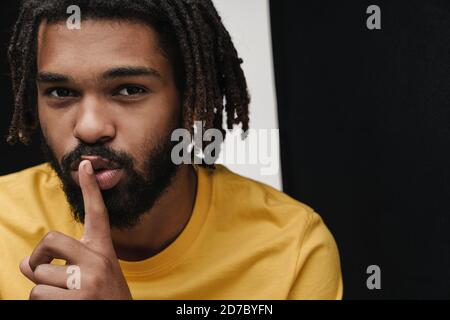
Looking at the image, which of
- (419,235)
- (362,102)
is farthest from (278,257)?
(362,102)

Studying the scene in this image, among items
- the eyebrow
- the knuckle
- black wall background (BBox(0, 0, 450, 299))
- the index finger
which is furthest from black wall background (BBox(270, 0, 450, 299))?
the knuckle

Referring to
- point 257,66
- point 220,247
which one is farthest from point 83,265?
point 257,66

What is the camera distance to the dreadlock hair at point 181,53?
156 centimetres

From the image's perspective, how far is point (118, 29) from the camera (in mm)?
1529

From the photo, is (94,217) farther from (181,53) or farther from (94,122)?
(181,53)

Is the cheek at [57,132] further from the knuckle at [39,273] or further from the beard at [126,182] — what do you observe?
the knuckle at [39,273]

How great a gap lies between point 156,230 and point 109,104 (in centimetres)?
40

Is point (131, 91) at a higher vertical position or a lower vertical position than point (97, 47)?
lower

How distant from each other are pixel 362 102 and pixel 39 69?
946mm

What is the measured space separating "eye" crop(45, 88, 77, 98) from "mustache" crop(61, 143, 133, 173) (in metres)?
0.14

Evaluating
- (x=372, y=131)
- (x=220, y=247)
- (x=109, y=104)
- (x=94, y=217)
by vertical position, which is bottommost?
(x=220, y=247)

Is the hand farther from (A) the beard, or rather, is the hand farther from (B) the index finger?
(A) the beard

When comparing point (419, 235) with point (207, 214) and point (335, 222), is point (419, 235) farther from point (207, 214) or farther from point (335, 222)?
point (207, 214)

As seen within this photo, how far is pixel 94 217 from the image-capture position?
1.39 m
